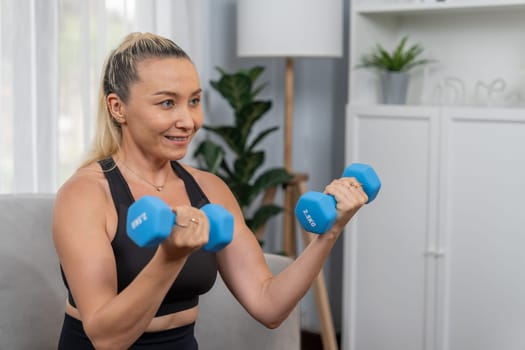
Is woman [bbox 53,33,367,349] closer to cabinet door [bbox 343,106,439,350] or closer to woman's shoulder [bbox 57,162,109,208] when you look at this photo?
woman's shoulder [bbox 57,162,109,208]

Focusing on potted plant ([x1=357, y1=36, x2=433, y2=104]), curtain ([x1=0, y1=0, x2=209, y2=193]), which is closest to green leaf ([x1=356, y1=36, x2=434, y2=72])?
potted plant ([x1=357, y1=36, x2=433, y2=104])

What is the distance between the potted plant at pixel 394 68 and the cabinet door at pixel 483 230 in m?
0.29

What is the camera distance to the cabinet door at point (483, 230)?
2564 millimetres

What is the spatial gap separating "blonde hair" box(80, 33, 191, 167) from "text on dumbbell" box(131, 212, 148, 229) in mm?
455

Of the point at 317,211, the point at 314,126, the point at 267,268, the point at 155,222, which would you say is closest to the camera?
the point at 155,222

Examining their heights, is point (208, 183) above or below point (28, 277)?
above

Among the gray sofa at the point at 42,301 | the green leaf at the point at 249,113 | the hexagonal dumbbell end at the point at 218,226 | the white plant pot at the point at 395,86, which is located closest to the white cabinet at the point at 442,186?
the white plant pot at the point at 395,86

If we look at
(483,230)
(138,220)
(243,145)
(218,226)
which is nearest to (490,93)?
(483,230)

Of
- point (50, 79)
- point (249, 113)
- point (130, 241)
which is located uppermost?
point (50, 79)

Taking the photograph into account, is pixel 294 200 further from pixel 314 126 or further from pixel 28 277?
pixel 28 277

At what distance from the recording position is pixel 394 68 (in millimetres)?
2930

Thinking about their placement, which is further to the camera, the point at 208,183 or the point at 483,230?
the point at 483,230

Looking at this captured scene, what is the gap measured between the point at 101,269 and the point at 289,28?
4.92ft

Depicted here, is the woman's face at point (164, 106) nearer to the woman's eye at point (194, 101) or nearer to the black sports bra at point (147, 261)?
the woman's eye at point (194, 101)
